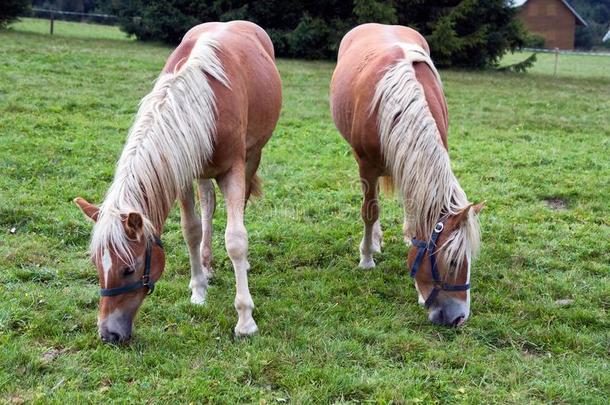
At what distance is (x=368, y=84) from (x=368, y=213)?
39.6 inches

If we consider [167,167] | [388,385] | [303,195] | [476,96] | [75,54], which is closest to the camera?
[388,385]

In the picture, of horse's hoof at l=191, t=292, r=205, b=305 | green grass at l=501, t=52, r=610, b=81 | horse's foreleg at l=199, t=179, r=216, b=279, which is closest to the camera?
horse's hoof at l=191, t=292, r=205, b=305

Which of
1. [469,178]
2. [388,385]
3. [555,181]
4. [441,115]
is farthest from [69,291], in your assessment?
[555,181]

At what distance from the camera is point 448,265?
3592 millimetres

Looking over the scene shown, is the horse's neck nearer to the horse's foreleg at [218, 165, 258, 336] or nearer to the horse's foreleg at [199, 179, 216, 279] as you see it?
the horse's foreleg at [218, 165, 258, 336]

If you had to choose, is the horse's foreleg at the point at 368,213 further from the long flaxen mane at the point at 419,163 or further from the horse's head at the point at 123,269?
the horse's head at the point at 123,269

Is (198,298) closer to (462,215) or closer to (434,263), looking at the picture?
(434,263)

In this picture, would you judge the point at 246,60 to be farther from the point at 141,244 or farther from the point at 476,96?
the point at 476,96

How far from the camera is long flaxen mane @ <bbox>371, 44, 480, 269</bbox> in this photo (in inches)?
141

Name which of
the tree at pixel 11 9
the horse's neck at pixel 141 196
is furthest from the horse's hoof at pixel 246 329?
the tree at pixel 11 9

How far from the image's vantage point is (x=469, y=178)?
288 inches

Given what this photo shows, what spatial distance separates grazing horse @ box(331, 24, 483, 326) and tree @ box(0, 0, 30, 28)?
1943cm

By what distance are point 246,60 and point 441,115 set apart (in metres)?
1.47

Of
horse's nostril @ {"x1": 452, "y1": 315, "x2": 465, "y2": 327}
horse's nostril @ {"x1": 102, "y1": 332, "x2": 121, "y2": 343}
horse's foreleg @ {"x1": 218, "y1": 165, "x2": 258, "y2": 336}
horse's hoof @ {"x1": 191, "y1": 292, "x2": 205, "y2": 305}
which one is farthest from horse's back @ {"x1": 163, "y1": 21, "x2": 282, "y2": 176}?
horse's nostril @ {"x1": 452, "y1": 315, "x2": 465, "y2": 327}
